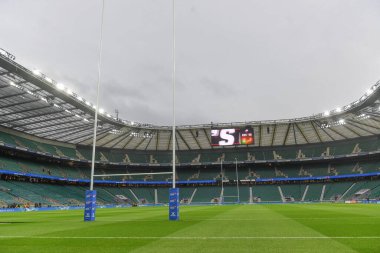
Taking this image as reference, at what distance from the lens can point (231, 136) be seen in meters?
78.4

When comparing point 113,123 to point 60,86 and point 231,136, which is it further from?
point 231,136

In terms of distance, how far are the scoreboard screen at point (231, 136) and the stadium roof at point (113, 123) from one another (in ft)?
11.6

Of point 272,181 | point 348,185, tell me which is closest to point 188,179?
point 272,181

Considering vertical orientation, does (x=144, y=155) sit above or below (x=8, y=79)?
below

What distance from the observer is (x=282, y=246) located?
896cm

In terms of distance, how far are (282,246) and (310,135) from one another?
79.7 meters

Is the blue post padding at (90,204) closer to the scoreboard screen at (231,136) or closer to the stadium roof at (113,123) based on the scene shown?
the stadium roof at (113,123)

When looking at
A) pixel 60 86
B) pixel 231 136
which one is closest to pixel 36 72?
pixel 60 86

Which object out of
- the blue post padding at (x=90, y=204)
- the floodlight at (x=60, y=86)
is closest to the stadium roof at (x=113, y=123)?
the floodlight at (x=60, y=86)

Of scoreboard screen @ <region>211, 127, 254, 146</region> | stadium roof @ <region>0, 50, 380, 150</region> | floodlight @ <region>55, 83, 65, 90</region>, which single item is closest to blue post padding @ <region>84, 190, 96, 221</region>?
stadium roof @ <region>0, 50, 380, 150</region>

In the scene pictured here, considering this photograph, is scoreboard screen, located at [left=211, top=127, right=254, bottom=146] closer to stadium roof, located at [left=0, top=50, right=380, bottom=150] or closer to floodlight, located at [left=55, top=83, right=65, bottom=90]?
stadium roof, located at [left=0, top=50, right=380, bottom=150]

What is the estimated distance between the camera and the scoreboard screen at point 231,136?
3041 inches

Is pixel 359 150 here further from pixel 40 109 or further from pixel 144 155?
pixel 40 109

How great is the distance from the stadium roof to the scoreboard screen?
3.55 meters
